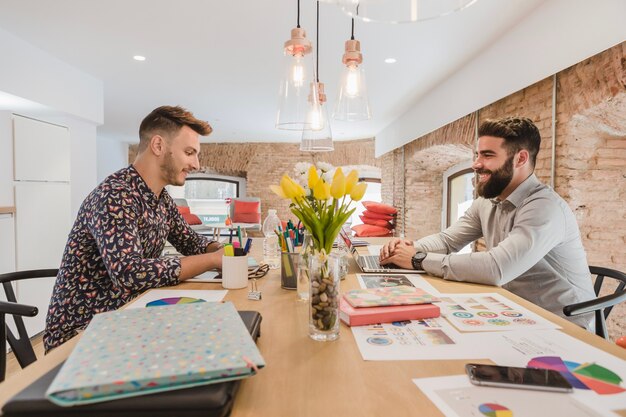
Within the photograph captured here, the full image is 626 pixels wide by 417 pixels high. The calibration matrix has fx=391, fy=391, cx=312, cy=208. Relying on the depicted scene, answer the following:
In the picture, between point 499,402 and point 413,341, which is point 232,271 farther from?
point 499,402

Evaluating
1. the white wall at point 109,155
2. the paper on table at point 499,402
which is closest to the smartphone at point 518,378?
the paper on table at point 499,402

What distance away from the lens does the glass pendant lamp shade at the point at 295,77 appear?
1.75 metres

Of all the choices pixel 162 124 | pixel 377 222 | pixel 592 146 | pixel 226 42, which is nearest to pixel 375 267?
pixel 162 124

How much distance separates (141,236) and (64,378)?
1064mm

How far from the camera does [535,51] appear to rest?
257 cm

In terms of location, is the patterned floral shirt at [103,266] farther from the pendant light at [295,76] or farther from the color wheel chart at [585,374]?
the color wheel chart at [585,374]

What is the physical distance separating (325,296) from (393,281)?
25.3 inches

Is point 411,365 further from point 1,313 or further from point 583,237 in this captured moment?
point 583,237

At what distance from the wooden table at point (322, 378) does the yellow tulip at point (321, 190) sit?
345mm

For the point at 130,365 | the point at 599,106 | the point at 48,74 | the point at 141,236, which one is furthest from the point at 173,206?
the point at 48,74

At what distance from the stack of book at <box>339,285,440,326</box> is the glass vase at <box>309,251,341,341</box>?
0.34 ft

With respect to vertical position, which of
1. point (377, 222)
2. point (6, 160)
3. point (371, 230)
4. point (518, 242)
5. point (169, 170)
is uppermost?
point (6, 160)

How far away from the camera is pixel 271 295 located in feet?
4.36

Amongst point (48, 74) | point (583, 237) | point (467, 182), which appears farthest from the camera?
point (467, 182)
